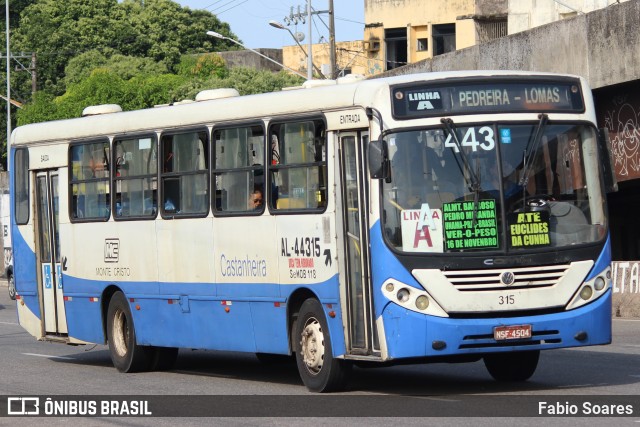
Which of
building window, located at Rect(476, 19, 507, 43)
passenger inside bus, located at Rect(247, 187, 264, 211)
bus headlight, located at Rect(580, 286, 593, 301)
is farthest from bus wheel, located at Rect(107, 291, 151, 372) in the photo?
building window, located at Rect(476, 19, 507, 43)

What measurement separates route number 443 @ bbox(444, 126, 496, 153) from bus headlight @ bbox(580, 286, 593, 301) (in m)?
1.54

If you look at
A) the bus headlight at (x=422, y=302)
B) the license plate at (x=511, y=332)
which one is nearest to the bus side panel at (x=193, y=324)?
the bus headlight at (x=422, y=302)

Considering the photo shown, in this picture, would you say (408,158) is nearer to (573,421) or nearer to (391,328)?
(391,328)

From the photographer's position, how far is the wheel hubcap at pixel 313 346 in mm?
14234

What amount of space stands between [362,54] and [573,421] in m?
64.8

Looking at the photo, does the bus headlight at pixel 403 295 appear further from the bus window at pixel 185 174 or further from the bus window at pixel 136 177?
the bus window at pixel 136 177

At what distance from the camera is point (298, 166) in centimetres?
1472

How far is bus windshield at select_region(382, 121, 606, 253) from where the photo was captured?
13.2 m

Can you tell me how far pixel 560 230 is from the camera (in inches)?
532

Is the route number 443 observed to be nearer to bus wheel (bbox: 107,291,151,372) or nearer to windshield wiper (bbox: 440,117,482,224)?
windshield wiper (bbox: 440,117,482,224)

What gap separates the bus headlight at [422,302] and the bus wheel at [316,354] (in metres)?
1.24

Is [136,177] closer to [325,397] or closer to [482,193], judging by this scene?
[325,397]

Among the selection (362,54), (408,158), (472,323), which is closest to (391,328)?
(472,323)

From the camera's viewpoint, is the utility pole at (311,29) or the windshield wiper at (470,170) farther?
the utility pole at (311,29)
